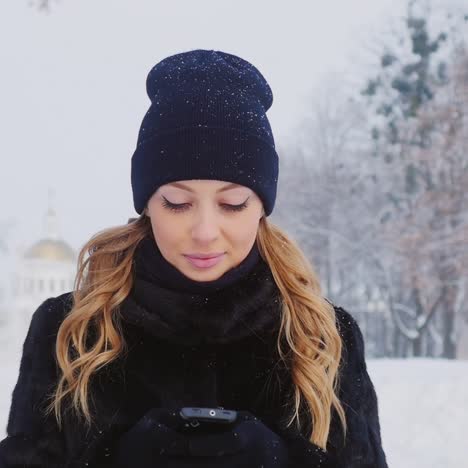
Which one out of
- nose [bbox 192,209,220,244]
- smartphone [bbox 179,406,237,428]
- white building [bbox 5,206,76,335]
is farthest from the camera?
white building [bbox 5,206,76,335]

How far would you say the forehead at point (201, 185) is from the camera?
6.38 ft

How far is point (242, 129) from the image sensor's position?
6.63 ft

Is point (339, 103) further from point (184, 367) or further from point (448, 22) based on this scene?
point (184, 367)

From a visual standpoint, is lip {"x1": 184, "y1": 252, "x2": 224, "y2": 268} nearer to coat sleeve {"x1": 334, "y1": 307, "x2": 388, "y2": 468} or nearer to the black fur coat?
the black fur coat

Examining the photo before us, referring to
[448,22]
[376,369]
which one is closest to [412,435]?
[376,369]

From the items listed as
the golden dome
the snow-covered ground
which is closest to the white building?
the golden dome

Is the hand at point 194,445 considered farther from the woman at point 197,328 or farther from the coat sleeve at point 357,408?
the coat sleeve at point 357,408

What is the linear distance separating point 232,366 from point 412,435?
15.2 ft

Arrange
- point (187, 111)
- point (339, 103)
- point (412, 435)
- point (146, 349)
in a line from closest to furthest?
point (187, 111) → point (146, 349) → point (412, 435) → point (339, 103)

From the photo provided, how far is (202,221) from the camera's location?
1901 mm

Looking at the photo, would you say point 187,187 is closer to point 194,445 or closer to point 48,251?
point 194,445

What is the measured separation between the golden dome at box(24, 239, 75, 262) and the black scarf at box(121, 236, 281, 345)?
36976mm

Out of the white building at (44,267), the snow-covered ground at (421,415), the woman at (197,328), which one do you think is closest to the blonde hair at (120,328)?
the woman at (197,328)

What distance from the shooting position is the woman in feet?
6.40
